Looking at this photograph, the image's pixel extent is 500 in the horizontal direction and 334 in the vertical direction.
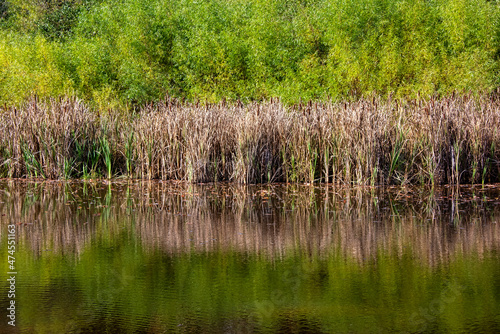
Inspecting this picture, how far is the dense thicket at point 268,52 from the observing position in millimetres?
24062

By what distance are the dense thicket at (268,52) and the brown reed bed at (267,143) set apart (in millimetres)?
9387

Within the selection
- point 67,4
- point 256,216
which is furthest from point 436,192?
point 67,4

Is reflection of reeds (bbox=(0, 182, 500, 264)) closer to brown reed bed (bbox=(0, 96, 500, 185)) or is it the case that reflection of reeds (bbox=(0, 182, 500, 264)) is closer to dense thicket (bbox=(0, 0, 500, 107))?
brown reed bed (bbox=(0, 96, 500, 185))

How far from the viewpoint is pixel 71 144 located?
1409 cm

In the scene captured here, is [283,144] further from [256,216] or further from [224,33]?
[224,33]

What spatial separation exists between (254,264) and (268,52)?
19184mm

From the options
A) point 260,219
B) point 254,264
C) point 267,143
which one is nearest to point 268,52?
point 267,143

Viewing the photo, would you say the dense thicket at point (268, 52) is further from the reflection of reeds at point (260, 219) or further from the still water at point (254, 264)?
the still water at point (254, 264)

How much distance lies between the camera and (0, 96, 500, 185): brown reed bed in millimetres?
12523

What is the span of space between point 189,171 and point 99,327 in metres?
8.58

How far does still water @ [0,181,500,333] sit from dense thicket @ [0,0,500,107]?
44.1 ft

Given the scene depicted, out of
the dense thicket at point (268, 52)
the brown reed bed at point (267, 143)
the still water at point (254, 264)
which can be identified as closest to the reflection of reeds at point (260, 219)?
the still water at point (254, 264)

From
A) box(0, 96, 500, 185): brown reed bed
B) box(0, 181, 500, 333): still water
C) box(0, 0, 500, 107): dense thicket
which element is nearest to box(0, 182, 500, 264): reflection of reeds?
box(0, 181, 500, 333): still water

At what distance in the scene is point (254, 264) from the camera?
661cm
